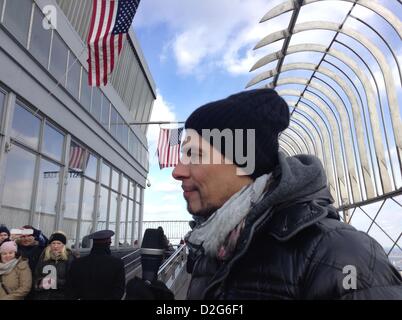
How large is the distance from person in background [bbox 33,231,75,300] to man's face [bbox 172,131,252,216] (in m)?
3.91

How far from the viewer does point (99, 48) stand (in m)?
6.76

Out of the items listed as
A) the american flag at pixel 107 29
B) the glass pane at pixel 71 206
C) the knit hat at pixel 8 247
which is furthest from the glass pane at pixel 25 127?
the knit hat at pixel 8 247

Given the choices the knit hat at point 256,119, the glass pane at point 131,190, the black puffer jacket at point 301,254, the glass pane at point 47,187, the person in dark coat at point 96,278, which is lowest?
the person in dark coat at point 96,278

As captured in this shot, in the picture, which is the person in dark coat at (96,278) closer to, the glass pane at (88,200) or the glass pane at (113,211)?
the glass pane at (88,200)

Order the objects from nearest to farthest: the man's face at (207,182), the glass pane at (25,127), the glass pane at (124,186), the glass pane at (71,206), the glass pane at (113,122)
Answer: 1. the man's face at (207,182)
2. the glass pane at (25,127)
3. the glass pane at (71,206)
4. the glass pane at (113,122)
5. the glass pane at (124,186)

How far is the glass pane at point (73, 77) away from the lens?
11352 mm

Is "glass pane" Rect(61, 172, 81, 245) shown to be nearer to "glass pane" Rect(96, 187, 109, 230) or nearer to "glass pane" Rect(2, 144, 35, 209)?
"glass pane" Rect(2, 144, 35, 209)

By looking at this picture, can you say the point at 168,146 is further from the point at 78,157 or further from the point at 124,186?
the point at 124,186

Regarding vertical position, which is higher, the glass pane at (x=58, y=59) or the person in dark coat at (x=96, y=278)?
the glass pane at (x=58, y=59)

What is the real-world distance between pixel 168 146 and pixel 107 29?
7.63 meters

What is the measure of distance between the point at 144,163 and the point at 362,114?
19.0 m

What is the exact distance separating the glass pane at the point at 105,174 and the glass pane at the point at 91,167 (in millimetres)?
1018

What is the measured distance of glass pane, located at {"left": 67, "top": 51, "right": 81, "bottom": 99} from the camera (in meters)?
11.4

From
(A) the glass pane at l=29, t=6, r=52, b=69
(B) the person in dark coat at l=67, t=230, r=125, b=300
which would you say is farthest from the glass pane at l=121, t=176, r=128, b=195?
(B) the person in dark coat at l=67, t=230, r=125, b=300
